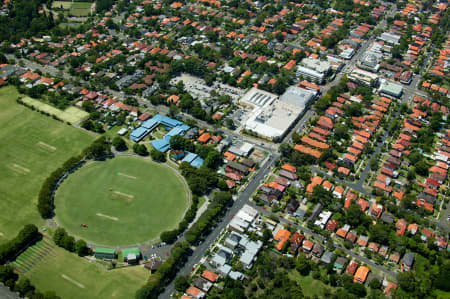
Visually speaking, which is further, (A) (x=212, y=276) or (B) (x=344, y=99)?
(B) (x=344, y=99)

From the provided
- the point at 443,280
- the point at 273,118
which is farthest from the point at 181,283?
the point at 273,118

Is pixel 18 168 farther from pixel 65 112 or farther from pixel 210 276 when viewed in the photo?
pixel 210 276

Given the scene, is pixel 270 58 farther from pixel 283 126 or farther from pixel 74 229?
pixel 74 229

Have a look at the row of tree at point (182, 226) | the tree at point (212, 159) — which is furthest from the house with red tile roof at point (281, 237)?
the tree at point (212, 159)

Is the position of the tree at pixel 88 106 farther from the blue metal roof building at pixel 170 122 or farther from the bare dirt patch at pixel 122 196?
A: the bare dirt patch at pixel 122 196

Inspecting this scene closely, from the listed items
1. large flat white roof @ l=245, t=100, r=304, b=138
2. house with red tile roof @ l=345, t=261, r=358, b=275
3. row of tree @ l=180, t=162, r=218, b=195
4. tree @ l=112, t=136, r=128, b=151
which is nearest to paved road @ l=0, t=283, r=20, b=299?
row of tree @ l=180, t=162, r=218, b=195

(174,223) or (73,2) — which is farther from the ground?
(73,2)

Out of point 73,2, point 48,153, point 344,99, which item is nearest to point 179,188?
point 48,153
